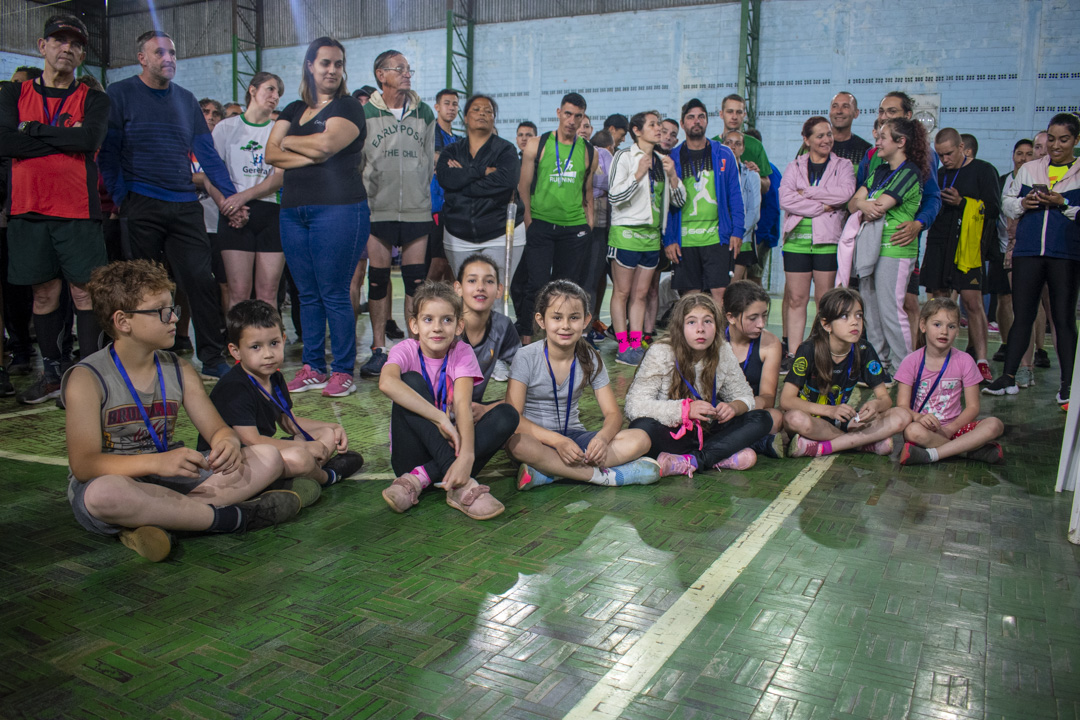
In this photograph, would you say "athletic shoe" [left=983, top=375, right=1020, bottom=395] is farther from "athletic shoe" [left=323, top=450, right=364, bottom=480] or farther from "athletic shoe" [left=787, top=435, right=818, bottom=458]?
"athletic shoe" [left=323, top=450, right=364, bottom=480]

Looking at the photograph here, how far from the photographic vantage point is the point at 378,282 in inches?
246

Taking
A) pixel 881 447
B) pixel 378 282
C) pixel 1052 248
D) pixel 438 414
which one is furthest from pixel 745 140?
pixel 438 414

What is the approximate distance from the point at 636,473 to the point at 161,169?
387cm

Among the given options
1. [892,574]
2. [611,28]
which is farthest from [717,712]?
[611,28]

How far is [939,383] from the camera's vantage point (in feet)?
14.4

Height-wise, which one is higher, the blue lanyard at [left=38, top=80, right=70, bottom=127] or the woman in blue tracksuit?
the blue lanyard at [left=38, top=80, right=70, bottom=127]

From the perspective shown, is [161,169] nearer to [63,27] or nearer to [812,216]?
[63,27]

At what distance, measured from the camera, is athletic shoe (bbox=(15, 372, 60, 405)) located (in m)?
5.07

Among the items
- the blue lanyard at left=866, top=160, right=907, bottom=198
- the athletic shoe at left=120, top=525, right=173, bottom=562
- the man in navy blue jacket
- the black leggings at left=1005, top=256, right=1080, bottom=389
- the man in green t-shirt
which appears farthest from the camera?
the man in green t-shirt

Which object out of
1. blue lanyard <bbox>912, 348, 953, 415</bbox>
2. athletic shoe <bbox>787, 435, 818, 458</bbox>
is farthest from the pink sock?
blue lanyard <bbox>912, 348, 953, 415</bbox>

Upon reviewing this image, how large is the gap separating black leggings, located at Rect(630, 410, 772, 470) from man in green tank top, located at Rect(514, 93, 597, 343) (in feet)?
8.71

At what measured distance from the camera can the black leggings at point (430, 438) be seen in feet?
11.7

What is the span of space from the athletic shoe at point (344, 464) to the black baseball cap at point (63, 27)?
297 cm

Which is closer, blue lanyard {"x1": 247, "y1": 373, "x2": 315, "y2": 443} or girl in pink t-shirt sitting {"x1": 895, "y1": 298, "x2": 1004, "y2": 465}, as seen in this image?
blue lanyard {"x1": 247, "y1": 373, "x2": 315, "y2": 443}
